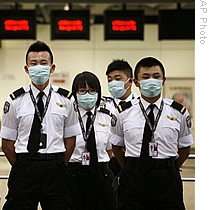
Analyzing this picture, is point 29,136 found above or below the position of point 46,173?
above

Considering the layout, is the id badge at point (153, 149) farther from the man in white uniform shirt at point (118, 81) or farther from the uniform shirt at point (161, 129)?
the man in white uniform shirt at point (118, 81)

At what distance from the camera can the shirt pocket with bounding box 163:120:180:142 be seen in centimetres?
394

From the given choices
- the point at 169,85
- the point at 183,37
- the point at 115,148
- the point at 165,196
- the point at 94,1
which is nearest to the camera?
the point at 165,196

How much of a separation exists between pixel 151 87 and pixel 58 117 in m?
0.67

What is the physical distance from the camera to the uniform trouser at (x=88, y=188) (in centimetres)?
454

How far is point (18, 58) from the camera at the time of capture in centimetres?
1373

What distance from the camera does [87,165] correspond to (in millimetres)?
4625

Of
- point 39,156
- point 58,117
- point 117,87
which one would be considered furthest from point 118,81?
point 39,156

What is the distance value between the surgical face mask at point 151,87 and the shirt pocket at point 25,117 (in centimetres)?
77

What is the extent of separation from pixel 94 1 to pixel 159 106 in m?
3.63

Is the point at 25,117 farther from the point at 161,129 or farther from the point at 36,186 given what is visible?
the point at 161,129

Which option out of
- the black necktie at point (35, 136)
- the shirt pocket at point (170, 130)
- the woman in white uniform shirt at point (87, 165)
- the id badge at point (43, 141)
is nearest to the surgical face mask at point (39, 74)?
the black necktie at point (35, 136)

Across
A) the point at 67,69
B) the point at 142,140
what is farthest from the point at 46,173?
the point at 67,69

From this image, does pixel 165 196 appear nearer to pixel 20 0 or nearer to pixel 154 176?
pixel 154 176
